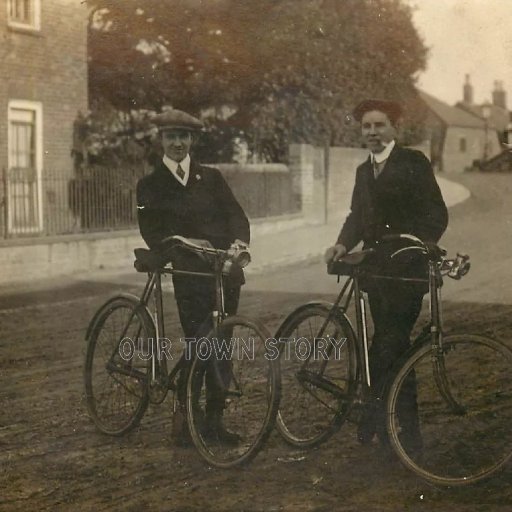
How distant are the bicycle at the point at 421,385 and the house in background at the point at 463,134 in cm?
152

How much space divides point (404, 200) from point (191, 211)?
3.76 ft

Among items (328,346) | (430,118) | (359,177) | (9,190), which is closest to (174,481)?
(328,346)

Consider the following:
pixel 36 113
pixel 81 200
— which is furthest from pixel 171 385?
pixel 36 113

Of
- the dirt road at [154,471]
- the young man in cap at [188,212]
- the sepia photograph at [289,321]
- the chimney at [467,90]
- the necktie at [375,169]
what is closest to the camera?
the dirt road at [154,471]

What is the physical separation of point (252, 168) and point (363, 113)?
22.5ft

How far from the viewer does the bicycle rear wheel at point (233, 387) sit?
441 centimetres

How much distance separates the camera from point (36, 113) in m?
13.6

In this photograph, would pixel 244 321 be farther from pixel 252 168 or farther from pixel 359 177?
pixel 252 168

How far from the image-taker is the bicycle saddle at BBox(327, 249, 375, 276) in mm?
4695

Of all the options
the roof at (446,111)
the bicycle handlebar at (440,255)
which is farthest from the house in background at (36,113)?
the bicycle handlebar at (440,255)

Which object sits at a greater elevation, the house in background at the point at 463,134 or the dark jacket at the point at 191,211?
the house in background at the point at 463,134

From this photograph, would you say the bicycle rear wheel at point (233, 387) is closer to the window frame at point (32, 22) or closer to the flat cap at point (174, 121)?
the flat cap at point (174, 121)

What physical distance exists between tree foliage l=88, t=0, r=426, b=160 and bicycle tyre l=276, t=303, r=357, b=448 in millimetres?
2087

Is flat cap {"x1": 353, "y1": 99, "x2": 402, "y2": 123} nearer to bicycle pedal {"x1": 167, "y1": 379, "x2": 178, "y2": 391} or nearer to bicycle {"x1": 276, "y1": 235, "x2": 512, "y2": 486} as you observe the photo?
bicycle {"x1": 276, "y1": 235, "x2": 512, "y2": 486}
